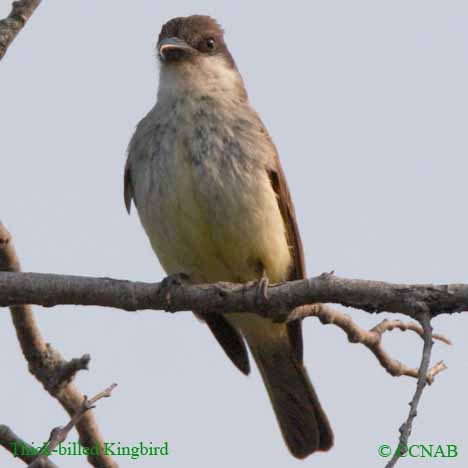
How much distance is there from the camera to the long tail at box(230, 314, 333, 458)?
7.75 metres

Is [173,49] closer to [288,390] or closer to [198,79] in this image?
[198,79]

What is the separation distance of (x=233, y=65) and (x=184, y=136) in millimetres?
1363

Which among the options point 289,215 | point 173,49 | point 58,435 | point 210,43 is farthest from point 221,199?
point 58,435

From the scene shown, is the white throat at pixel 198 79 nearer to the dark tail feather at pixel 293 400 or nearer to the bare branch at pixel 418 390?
the dark tail feather at pixel 293 400

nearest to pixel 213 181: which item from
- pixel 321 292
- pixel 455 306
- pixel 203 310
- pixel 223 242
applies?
pixel 223 242

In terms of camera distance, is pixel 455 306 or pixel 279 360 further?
pixel 279 360

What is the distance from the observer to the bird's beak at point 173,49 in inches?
298

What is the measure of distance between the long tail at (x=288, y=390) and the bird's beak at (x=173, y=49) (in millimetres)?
2182

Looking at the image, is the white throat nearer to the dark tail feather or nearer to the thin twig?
the dark tail feather

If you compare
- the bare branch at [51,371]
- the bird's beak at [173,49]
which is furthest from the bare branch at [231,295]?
the bird's beak at [173,49]

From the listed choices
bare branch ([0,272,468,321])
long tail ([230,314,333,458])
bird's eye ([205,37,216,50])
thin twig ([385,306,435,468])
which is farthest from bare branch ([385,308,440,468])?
bird's eye ([205,37,216,50])

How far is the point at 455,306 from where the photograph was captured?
4848 mm

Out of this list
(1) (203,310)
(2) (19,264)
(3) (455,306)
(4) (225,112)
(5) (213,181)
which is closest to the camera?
(3) (455,306)

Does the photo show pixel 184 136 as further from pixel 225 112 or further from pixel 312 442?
pixel 312 442
